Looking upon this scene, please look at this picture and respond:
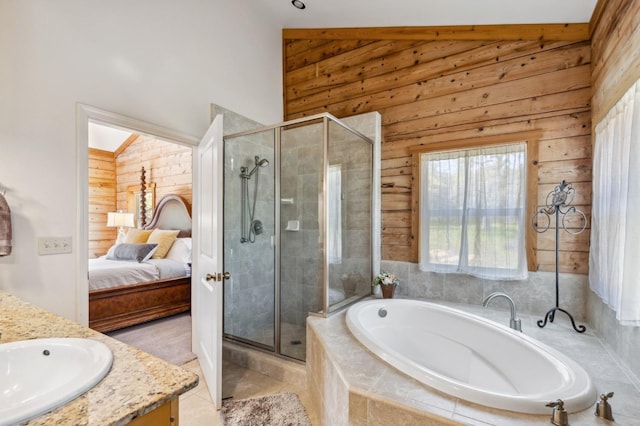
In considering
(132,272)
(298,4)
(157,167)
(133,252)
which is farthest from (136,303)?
(298,4)

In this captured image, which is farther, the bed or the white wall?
the bed

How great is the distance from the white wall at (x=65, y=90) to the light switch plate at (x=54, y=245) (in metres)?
0.03

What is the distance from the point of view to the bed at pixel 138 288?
11.3 feet

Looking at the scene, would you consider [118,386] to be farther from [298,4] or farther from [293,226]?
[298,4]

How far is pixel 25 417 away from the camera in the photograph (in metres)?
0.64

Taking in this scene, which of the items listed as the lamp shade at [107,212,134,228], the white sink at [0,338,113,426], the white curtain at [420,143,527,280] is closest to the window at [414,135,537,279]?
the white curtain at [420,143,527,280]

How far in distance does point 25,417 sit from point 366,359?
4.41ft

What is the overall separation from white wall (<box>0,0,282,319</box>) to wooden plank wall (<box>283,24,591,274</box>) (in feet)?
4.67

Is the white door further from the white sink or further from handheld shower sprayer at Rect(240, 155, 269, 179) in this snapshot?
the white sink

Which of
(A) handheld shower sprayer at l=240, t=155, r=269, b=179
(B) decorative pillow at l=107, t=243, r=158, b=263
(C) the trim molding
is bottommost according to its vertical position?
(B) decorative pillow at l=107, t=243, r=158, b=263

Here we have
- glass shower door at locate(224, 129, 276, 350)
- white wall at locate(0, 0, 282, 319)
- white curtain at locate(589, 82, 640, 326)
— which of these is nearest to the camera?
white curtain at locate(589, 82, 640, 326)

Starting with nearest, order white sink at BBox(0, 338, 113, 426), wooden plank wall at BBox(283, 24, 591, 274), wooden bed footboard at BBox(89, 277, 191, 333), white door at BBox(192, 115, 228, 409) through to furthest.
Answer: white sink at BBox(0, 338, 113, 426) → white door at BBox(192, 115, 228, 409) → wooden plank wall at BBox(283, 24, 591, 274) → wooden bed footboard at BBox(89, 277, 191, 333)

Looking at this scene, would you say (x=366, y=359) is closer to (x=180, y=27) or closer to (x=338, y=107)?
(x=338, y=107)

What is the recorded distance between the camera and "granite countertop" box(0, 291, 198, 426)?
26.2 inches
